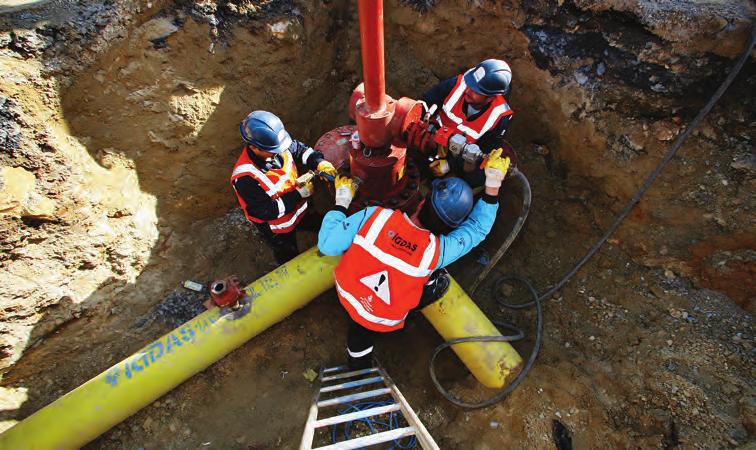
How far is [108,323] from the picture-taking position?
3562mm

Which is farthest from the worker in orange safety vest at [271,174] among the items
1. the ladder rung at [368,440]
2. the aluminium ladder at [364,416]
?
the ladder rung at [368,440]

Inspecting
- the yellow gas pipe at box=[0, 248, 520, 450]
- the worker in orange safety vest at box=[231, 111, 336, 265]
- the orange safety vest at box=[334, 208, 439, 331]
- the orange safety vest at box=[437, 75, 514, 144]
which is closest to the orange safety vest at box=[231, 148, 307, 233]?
the worker in orange safety vest at box=[231, 111, 336, 265]

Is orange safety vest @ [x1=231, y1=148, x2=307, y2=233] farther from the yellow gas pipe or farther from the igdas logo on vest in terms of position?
the igdas logo on vest

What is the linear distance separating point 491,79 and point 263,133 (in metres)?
2.03

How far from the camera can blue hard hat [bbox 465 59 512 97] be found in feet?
11.1

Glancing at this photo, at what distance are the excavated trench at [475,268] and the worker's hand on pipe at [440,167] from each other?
→ 111 centimetres

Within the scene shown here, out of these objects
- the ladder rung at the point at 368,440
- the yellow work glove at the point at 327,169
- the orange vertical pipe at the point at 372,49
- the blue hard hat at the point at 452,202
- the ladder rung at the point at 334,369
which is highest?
the orange vertical pipe at the point at 372,49

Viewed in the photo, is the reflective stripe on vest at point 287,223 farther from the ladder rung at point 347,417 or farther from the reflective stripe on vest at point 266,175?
the ladder rung at point 347,417

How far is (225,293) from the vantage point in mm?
3172

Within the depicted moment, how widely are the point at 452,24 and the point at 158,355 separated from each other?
172 inches

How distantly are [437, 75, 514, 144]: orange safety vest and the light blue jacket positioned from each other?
37.8 inches

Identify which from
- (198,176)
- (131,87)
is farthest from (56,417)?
(131,87)

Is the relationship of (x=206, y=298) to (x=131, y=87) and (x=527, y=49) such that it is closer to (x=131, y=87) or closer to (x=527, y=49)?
(x=131, y=87)

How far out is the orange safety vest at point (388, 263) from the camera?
268cm
